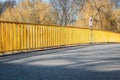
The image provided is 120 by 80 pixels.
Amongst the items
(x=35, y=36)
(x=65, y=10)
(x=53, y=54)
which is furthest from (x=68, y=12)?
(x=53, y=54)

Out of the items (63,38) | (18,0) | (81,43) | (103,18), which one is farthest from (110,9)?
(63,38)

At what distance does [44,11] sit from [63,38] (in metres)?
39.7

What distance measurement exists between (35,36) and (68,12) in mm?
51108

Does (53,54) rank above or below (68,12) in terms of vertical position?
below

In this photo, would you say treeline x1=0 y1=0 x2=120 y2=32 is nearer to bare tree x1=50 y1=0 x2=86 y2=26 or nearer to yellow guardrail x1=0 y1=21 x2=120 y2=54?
bare tree x1=50 y1=0 x2=86 y2=26

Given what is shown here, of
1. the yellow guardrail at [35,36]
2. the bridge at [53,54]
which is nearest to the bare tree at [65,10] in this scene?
the bridge at [53,54]

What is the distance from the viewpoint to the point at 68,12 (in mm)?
74812

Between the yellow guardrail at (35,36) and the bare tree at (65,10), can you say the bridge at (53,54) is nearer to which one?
the yellow guardrail at (35,36)

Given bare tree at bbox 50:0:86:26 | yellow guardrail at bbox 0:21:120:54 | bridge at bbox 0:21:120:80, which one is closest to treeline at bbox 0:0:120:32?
bare tree at bbox 50:0:86:26

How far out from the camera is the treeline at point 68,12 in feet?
213

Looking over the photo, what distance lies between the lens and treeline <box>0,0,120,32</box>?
213 ft

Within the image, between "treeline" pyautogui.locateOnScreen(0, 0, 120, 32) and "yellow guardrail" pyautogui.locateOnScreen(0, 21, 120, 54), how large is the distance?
28949 mm

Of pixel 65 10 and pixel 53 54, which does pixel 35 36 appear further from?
pixel 65 10

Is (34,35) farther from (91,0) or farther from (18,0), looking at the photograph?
(18,0)
